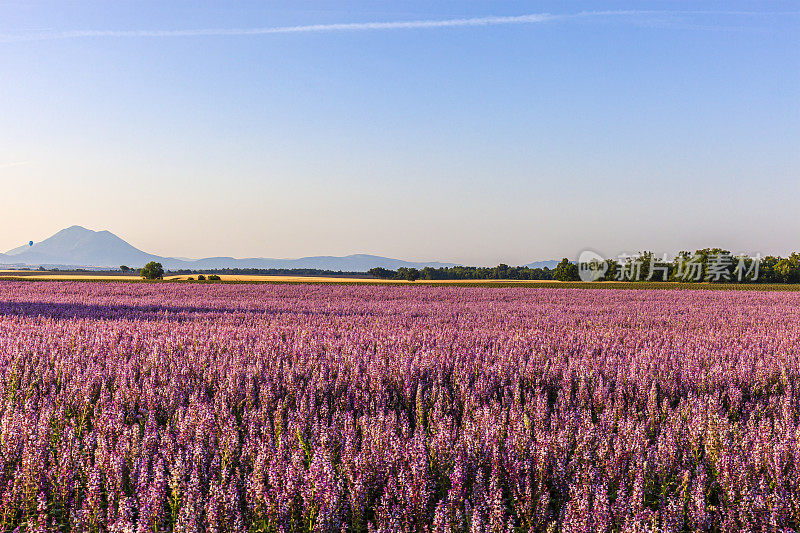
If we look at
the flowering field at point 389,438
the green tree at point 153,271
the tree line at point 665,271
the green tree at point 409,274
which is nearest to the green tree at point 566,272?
the tree line at point 665,271

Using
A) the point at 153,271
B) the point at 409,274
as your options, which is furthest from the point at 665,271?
the point at 153,271

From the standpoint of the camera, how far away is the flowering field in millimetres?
2725

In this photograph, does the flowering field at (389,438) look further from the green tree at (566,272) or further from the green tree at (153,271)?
the green tree at (566,272)

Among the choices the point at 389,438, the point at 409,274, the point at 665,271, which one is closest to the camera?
the point at 389,438

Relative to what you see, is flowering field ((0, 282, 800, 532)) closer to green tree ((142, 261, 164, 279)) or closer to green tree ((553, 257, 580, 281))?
green tree ((142, 261, 164, 279))

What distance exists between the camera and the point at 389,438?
352cm

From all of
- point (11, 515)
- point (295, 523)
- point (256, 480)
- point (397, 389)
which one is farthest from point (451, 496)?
point (397, 389)

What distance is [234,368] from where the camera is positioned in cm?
578

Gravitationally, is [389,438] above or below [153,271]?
below

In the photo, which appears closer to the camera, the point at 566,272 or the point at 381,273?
the point at 381,273

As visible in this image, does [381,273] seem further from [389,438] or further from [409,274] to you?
[389,438]

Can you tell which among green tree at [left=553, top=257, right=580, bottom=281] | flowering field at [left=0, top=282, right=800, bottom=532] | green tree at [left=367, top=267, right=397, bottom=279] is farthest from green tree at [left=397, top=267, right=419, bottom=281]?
flowering field at [left=0, top=282, right=800, bottom=532]

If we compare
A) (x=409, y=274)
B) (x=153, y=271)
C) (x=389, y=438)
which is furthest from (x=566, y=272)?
(x=389, y=438)

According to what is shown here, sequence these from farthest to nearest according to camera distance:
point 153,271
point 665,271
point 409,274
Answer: point 665,271 < point 409,274 < point 153,271
